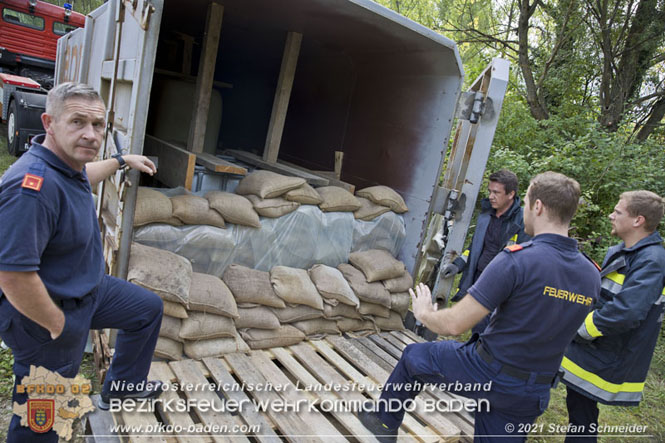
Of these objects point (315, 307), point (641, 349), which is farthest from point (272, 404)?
point (641, 349)

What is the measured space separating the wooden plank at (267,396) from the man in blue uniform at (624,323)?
180cm

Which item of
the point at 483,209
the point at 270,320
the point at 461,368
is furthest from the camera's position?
the point at 483,209

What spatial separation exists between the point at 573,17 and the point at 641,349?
790 centimetres

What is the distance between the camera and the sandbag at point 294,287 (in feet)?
11.7

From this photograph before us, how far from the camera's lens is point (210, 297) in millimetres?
3139

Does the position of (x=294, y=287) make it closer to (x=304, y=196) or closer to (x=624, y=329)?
(x=304, y=196)

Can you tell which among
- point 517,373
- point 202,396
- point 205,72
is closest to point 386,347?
point 202,396

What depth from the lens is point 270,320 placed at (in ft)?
11.5

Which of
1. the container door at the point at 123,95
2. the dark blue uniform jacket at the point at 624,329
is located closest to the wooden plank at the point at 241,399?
the container door at the point at 123,95

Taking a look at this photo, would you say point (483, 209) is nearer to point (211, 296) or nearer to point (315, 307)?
point (315, 307)

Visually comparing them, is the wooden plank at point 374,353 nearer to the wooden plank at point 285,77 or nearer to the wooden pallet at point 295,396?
the wooden pallet at point 295,396

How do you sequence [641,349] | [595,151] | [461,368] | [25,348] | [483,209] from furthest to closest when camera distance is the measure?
[595,151], [483,209], [641,349], [461,368], [25,348]

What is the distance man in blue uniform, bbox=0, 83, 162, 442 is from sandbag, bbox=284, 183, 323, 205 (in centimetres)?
188

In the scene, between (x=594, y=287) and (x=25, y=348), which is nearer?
(x=25, y=348)
